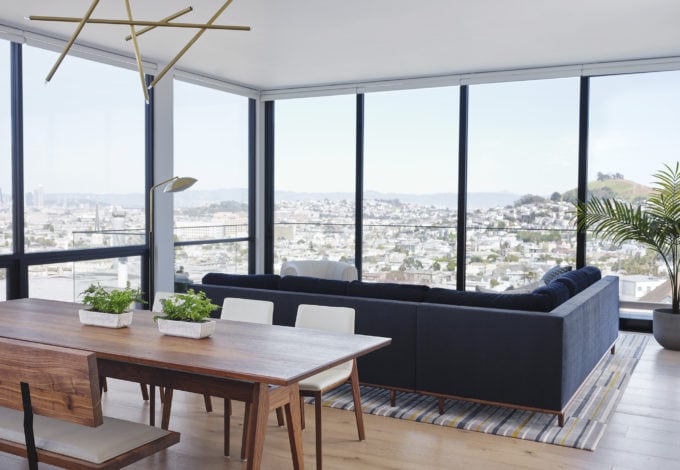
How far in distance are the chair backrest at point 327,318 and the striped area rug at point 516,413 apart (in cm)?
83

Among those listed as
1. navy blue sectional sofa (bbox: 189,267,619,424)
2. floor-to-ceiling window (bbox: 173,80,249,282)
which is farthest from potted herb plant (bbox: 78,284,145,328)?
floor-to-ceiling window (bbox: 173,80,249,282)

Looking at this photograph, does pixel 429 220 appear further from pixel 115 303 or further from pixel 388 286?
pixel 115 303

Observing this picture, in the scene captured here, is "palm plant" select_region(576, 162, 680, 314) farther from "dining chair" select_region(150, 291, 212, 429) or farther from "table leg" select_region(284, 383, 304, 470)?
"table leg" select_region(284, 383, 304, 470)

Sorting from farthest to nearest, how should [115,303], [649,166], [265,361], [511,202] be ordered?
[511,202] < [649,166] < [115,303] < [265,361]

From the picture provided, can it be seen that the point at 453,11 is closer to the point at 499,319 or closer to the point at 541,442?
the point at 499,319

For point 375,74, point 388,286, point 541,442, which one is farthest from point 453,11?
point 541,442

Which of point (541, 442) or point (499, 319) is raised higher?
point (499, 319)

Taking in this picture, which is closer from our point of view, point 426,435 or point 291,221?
point 426,435

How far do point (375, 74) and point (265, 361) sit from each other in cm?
546

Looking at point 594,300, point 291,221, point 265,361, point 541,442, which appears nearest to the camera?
point 265,361

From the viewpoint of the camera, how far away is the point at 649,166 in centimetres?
707

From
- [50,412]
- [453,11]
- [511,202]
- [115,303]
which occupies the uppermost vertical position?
[453,11]

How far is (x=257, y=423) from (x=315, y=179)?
20.1 ft

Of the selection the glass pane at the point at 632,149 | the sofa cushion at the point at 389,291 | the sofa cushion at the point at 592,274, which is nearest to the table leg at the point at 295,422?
the sofa cushion at the point at 389,291
